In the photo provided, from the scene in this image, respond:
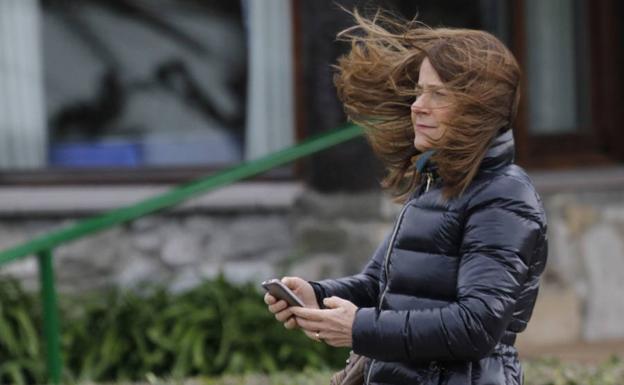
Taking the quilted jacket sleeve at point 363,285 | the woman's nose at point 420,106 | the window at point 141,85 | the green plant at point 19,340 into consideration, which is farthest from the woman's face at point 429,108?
the window at point 141,85

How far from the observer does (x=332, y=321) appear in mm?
2924

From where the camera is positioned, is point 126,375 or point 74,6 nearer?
point 126,375

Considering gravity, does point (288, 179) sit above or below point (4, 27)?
below

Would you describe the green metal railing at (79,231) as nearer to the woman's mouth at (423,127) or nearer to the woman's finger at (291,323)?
the woman's finger at (291,323)

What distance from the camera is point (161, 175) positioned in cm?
754

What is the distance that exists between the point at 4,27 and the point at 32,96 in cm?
38

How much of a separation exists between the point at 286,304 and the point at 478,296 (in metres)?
0.43

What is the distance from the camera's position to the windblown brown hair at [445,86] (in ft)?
9.61

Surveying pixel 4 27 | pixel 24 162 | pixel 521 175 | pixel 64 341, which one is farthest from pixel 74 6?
pixel 521 175

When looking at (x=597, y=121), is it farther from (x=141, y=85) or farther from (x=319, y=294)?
(x=319, y=294)

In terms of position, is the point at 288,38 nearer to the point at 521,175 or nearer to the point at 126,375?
the point at 126,375

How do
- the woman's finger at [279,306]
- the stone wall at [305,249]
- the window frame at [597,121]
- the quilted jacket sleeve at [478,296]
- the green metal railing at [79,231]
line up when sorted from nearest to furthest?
the quilted jacket sleeve at [478,296], the woman's finger at [279,306], the green metal railing at [79,231], the stone wall at [305,249], the window frame at [597,121]

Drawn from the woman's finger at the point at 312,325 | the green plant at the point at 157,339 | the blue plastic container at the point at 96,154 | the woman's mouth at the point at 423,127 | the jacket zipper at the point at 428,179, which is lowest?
the green plant at the point at 157,339

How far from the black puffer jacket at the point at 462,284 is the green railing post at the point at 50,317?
299cm
